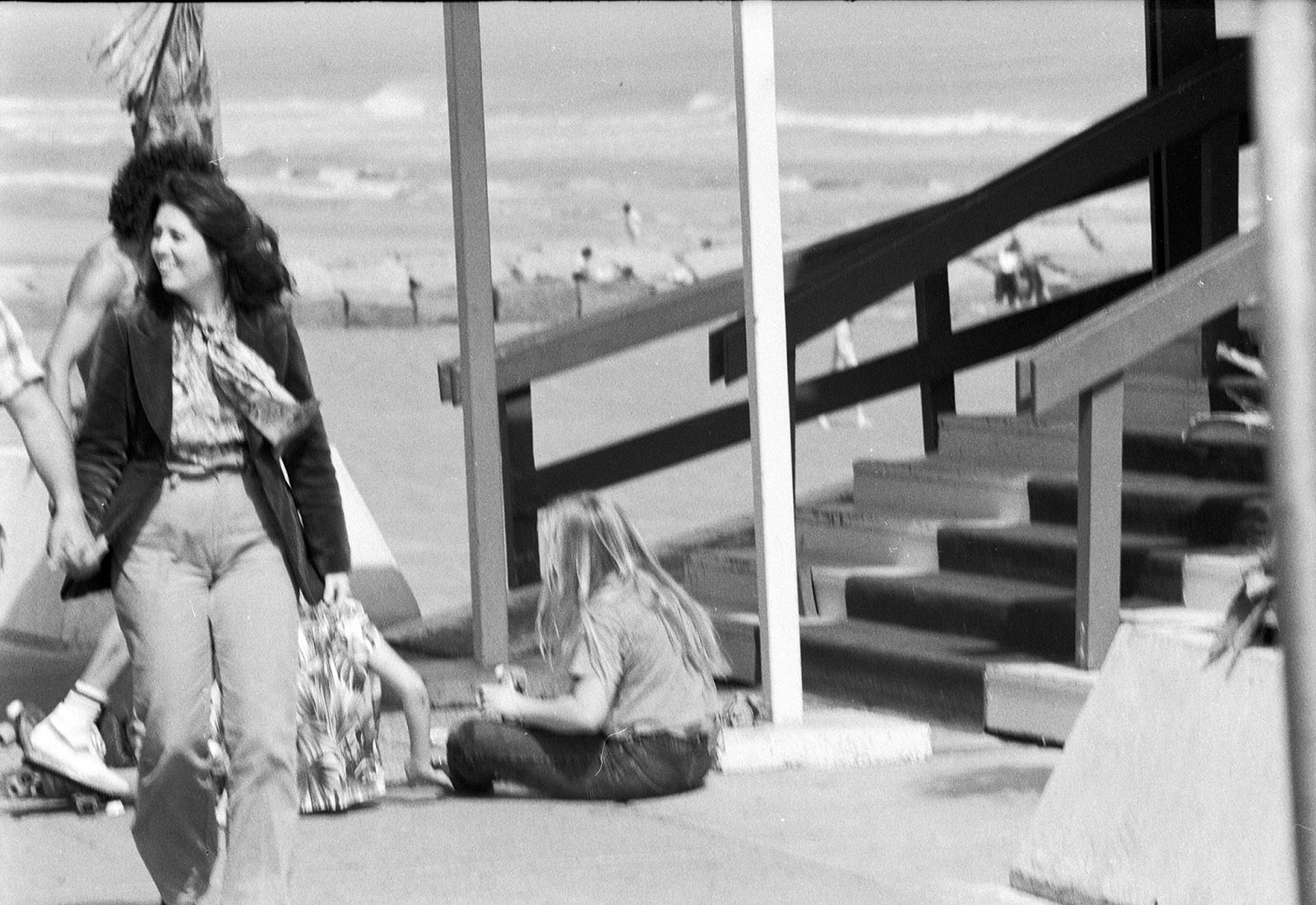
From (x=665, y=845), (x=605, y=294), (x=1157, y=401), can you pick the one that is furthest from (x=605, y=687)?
(x=605, y=294)

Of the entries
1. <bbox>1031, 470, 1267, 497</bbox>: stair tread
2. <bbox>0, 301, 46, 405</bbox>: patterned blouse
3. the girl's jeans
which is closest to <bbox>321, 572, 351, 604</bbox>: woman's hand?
<bbox>0, 301, 46, 405</bbox>: patterned blouse

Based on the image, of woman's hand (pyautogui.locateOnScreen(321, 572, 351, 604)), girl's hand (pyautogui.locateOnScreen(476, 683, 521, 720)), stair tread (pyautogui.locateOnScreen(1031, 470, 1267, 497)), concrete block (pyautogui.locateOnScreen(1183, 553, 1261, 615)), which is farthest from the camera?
stair tread (pyautogui.locateOnScreen(1031, 470, 1267, 497))

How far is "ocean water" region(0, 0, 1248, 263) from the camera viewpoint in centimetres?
3556

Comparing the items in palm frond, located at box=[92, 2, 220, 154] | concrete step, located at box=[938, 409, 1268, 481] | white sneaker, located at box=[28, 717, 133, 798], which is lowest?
white sneaker, located at box=[28, 717, 133, 798]

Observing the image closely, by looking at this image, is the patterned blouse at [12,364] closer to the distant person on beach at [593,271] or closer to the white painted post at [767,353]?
the white painted post at [767,353]

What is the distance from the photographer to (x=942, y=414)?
26.3 ft

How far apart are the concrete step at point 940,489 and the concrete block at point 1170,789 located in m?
2.90

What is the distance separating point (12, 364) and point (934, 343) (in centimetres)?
469

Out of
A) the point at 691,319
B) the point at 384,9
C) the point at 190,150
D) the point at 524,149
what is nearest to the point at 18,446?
the point at 691,319

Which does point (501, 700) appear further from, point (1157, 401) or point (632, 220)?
point (632, 220)

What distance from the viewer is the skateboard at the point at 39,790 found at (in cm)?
536

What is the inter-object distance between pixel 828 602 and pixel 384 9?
33932 millimetres

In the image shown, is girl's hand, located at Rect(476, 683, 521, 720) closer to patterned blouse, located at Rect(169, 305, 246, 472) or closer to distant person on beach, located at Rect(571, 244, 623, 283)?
patterned blouse, located at Rect(169, 305, 246, 472)

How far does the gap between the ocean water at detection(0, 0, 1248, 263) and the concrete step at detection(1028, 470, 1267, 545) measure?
27.4m
